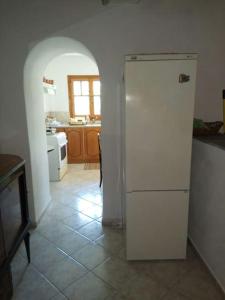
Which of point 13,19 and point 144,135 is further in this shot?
point 13,19

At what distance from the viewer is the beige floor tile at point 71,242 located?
203 centimetres

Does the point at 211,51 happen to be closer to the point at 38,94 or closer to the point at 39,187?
the point at 38,94

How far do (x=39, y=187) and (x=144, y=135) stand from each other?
5.23 ft

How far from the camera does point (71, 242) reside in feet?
6.97

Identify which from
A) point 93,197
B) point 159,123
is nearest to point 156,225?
point 159,123

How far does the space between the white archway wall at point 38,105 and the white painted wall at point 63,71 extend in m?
2.87

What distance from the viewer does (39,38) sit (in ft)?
6.81

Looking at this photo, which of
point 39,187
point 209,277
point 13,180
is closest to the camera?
point 13,180

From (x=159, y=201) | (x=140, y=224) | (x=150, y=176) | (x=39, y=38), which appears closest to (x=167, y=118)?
(x=150, y=176)

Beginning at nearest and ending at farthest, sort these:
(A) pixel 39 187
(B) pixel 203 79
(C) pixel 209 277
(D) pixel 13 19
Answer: (C) pixel 209 277
(D) pixel 13 19
(B) pixel 203 79
(A) pixel 39 187

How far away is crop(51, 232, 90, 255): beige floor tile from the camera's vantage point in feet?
6.67

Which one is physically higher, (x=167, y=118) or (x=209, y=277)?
(x=167, y=118)

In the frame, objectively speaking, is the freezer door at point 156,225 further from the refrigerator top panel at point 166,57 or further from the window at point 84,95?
the window at point 84,95

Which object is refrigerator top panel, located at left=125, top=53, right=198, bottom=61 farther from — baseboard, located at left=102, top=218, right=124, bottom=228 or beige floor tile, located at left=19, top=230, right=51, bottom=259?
beige floor tile, located at left=19, top=230, right=51, bottom=259
